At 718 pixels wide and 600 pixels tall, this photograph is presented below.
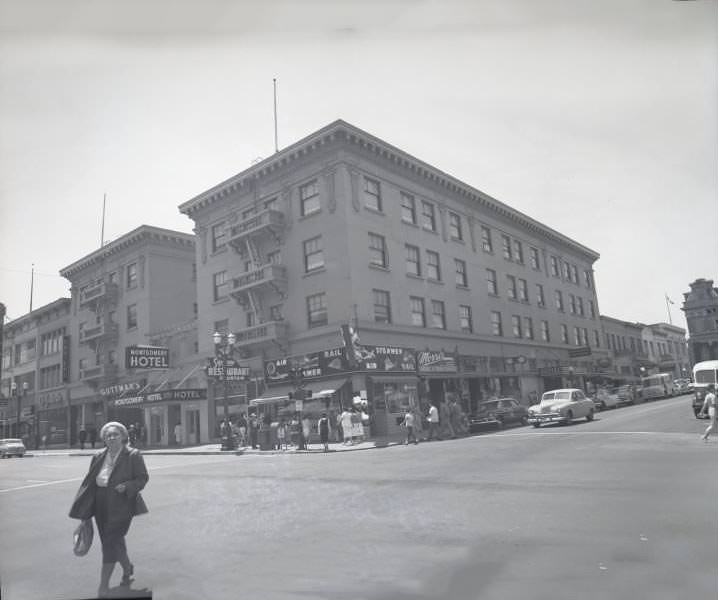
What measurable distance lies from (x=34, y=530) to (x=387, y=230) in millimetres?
25086

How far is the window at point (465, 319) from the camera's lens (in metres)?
36.2

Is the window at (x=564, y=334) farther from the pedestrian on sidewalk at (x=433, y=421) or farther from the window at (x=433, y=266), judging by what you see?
the pedestrian on sidewalk at (x=433, y=421)

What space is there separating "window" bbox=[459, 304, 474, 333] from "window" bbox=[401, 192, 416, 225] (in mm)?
6686

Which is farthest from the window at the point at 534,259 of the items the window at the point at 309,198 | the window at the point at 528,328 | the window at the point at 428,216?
the window at the point at 309,198

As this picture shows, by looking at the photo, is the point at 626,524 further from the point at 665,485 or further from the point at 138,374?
the point at 138,374

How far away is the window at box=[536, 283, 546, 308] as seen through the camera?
45.9 metres

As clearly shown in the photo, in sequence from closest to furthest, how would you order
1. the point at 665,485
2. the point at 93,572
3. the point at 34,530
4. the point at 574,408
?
the point at 93,572
the point at 34,530
the point at 665,485
the point at 574,408

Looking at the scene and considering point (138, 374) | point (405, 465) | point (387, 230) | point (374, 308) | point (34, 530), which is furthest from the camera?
point (138, 374)

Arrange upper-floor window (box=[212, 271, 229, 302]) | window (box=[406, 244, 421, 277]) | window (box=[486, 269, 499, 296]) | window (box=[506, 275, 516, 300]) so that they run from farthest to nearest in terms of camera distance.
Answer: window (box=[506, 275, 516, 300]) → window (box=[486, 269, 499, 296]) → upper-floor window (box=[212, 271, 229, 302]) → window (box=[406, 244, 421, 277])

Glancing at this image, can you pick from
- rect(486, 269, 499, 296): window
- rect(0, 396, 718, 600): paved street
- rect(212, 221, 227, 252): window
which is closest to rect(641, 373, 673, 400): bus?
rect(486, 269, 499, 296): window

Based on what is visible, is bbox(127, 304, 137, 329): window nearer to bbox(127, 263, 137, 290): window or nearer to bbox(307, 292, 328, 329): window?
bbox(127, 263, 137, 290): window

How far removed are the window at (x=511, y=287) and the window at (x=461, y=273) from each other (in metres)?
5.69

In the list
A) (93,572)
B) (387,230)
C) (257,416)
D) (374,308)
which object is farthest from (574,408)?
(93,572)

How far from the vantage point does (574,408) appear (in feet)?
88.2
